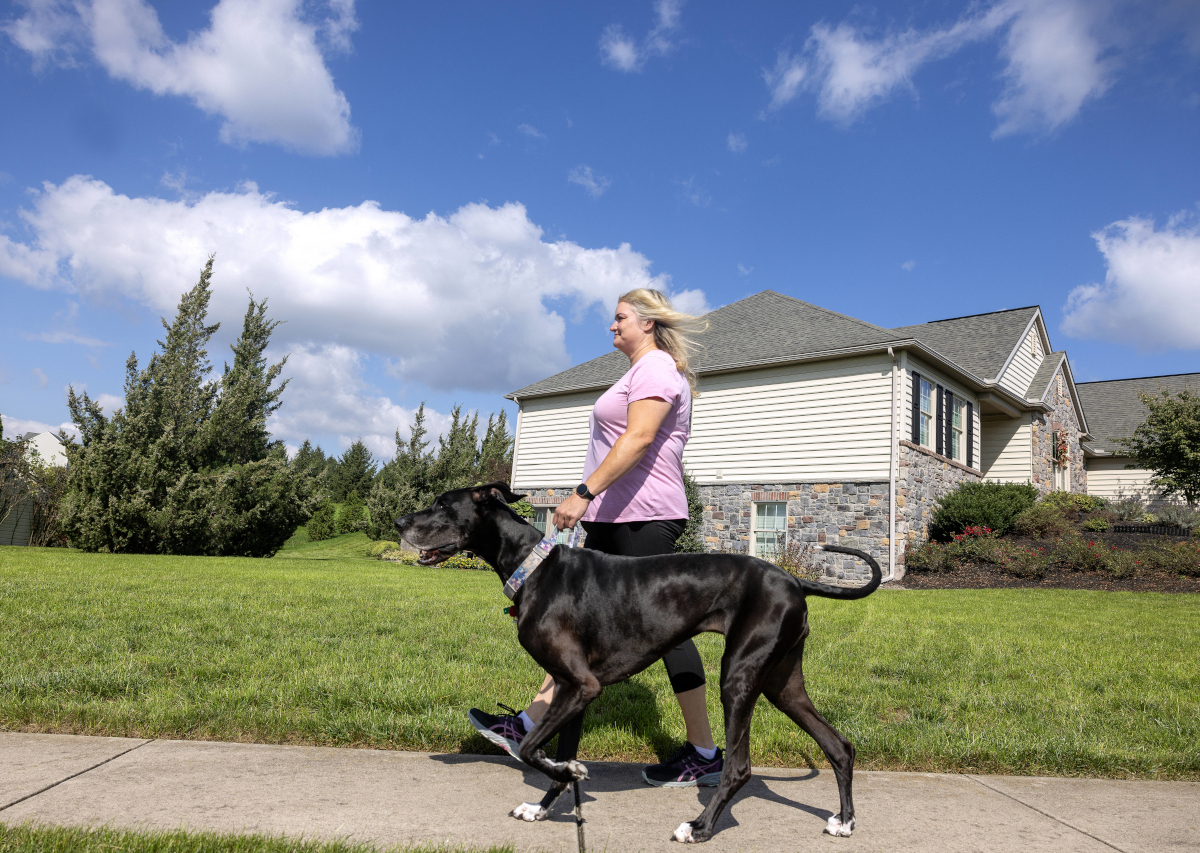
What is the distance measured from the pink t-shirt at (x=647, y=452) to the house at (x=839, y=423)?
42.0 feet

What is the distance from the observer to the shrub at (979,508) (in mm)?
15648

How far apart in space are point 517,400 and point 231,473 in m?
8.12

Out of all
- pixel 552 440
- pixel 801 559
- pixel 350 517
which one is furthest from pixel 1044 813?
pixel 350 517

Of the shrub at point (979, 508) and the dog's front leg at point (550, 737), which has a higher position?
the shrub at point (979, 508)

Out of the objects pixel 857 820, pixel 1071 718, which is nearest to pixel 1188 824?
pixel 857 820

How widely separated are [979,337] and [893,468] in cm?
843

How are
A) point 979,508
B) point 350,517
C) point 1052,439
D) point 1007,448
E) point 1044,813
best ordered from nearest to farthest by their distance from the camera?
point 1044,813, point 979,508, point 1007,448, point 1052,439, point 350,517

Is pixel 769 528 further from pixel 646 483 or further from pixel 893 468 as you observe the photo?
pixel 646 483

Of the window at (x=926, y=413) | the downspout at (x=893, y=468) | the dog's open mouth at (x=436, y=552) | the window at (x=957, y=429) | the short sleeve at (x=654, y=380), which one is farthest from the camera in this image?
the window at (x=957, y=429)

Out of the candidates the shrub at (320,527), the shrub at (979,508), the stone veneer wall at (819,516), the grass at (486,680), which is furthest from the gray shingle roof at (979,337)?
the shrub at (320,527)

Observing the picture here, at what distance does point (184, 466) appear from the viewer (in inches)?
741

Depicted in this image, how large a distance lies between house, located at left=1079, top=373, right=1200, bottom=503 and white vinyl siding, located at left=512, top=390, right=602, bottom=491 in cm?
1736

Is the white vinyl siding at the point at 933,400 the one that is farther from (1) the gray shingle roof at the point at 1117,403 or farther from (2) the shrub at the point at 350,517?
(2) the shrub at the point at 350,517

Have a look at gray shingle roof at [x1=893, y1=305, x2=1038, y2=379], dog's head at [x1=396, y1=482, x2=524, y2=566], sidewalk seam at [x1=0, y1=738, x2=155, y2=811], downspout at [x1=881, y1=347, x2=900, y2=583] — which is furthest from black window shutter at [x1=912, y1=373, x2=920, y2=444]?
sidewalk seam at [x1=0, y1=738, x2=155, y2=811]
